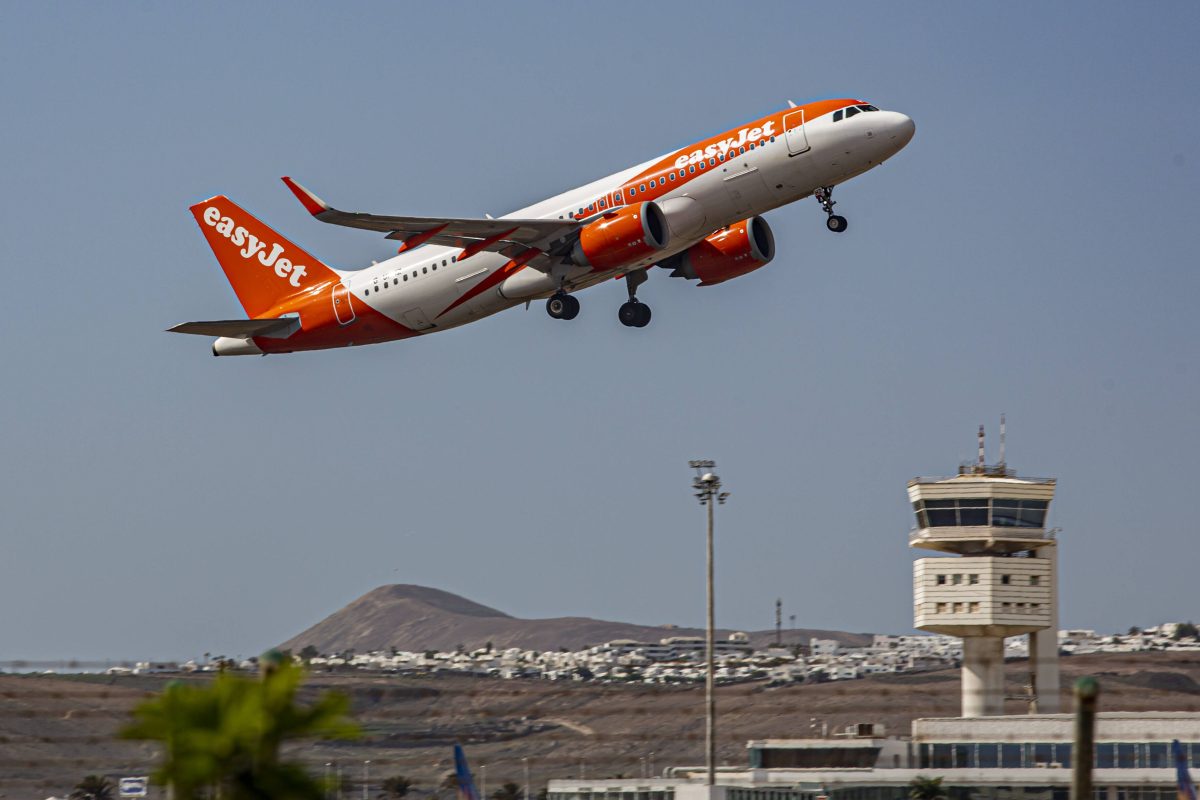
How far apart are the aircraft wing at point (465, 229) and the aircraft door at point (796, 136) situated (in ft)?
24.4

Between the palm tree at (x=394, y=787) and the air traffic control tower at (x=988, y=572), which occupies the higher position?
the air traffic control tower at (x=988, y=572)

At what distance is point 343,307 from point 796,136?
17.0 metres

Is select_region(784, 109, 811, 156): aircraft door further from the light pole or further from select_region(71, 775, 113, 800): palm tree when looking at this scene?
select_region(71, 775, 113, 800): palm tree

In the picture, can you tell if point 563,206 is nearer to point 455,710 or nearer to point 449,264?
point 449,264

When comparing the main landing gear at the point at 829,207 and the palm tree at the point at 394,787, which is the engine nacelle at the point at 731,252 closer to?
the main landing gear at the point at 829,207

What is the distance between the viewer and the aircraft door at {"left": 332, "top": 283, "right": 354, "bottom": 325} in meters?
56.2

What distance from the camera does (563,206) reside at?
53.8 meters

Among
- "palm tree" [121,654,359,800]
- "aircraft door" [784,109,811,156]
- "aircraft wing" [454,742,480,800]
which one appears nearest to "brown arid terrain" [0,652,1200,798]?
"aircraft wing" [454,742,480,800]

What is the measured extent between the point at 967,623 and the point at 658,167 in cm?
4089

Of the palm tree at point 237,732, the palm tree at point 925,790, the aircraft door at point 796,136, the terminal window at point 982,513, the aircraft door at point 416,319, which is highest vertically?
the aircraft door at point 796,136

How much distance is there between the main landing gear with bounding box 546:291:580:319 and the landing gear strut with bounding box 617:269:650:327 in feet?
8.19

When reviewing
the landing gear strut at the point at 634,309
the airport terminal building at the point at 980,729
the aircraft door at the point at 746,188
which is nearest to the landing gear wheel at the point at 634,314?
the landing gear strut at the point at 634,309

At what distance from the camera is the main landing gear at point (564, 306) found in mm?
54594

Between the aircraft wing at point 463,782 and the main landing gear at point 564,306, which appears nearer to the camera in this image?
the aircraft wing at point 463,782
